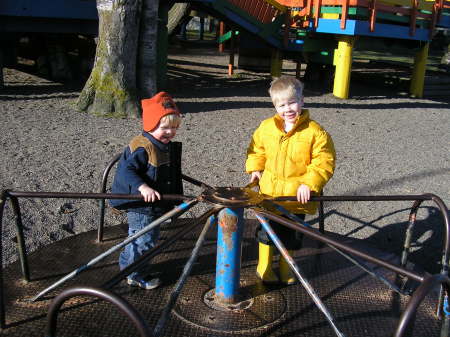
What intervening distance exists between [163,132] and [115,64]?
4.57 metres

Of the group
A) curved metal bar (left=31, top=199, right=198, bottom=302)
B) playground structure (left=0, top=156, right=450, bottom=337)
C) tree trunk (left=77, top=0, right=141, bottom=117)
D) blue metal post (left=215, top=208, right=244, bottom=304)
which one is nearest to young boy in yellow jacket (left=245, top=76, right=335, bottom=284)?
playground structure (left=0, top=156, right=450, bottom=337)

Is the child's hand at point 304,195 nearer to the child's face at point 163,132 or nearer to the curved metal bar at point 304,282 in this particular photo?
the curved metal bar at point 304,282

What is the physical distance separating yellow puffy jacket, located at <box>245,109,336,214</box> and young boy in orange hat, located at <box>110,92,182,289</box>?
0.46m

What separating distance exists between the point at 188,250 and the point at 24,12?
21.0ft

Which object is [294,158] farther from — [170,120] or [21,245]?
[21,245]

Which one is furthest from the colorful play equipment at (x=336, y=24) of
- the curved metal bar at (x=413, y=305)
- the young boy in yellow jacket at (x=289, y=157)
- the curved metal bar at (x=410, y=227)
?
the curved metal bar at (x=413, y=305)

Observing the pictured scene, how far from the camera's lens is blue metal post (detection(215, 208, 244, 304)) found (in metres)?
2.45

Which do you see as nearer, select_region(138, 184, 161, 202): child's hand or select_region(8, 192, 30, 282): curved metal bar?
select_region(138, 184, 161, 202): child's hand

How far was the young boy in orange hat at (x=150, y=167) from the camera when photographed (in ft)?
8.66

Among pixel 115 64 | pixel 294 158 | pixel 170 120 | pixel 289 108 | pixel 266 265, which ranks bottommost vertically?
pixel 266 265

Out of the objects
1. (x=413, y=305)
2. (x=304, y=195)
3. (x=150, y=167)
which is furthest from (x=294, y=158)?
(x=413, y=305)

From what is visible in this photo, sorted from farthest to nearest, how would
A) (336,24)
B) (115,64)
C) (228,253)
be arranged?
1. (336,24)
2. (115,64)
3. (228,253)

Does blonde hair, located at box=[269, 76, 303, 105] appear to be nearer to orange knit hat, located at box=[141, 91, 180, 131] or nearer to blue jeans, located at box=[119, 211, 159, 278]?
orange knit hat, located at box=[141, 91, 180, 131]

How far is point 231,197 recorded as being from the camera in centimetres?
243
